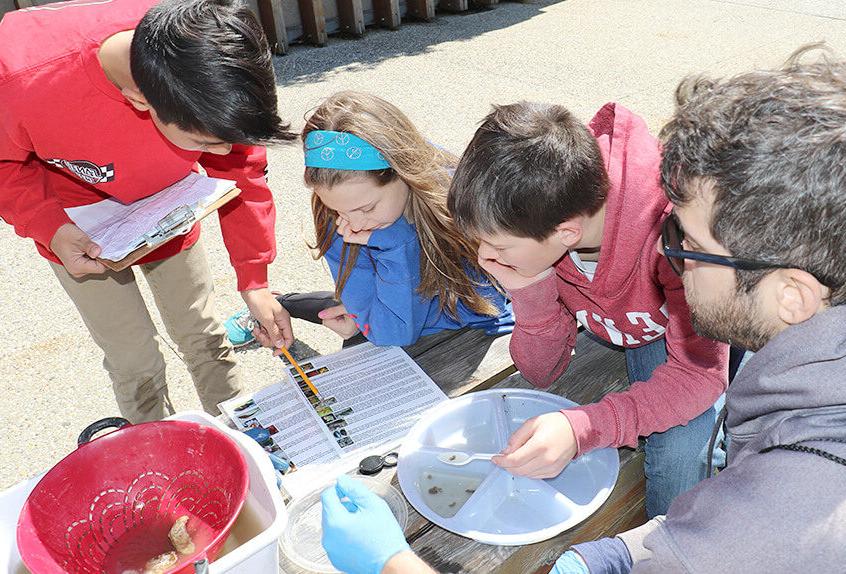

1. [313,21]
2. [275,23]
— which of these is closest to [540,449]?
[275,23]

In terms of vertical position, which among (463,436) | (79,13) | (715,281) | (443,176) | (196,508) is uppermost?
(79,13)

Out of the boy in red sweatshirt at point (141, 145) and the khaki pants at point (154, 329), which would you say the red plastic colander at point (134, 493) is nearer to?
the boy in red sweatshirt at point (141, 145)

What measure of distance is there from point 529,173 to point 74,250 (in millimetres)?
1215

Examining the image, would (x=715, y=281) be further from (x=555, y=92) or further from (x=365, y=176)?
(x=555, y=92)

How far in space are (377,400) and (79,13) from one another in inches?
48.3

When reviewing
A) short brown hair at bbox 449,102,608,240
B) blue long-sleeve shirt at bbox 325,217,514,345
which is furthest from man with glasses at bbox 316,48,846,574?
blue long-sleeve shirt at bbox 325,217,514,345

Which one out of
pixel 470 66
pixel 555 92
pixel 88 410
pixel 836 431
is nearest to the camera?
pixel 836 431

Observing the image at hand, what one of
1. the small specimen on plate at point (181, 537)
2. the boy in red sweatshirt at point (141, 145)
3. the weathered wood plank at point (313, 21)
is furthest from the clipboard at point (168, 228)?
the weathered wood plank at point (313, 21)

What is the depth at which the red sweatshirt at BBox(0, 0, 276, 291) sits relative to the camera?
5.93 ft

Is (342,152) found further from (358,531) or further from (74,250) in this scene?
(358,531)

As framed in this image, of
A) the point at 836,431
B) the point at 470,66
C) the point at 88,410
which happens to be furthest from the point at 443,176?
the point at 470,66

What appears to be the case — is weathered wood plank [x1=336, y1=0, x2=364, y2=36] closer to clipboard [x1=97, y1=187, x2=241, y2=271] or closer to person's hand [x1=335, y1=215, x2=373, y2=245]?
person's hand [x1=335, y1=215, x2=373, y2=245]

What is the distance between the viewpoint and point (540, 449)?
4.67 ft

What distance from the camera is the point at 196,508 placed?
1.37m
